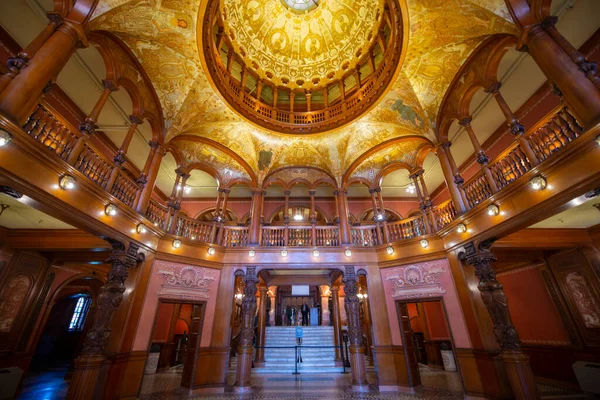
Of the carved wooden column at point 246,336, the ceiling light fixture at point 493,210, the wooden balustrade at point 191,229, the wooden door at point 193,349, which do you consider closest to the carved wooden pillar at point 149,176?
the wooden balustrade at point 191,229

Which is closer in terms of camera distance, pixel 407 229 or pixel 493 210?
pixel 493 210

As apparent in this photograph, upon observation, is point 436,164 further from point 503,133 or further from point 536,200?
point 536,200

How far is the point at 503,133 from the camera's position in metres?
8.55

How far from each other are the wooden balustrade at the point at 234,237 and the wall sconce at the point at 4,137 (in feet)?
21.0

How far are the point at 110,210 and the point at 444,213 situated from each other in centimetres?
949

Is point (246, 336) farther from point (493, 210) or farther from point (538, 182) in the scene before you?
point (538, 182)

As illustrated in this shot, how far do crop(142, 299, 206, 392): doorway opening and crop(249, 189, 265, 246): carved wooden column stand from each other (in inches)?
108

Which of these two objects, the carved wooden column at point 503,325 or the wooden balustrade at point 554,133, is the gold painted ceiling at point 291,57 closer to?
the wooden balustrade at point 554,133

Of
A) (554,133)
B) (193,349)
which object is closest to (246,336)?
(193,349)

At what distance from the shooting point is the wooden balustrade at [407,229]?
877 cm

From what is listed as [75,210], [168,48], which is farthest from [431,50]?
[75,210]

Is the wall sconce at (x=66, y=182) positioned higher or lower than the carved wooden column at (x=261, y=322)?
higher

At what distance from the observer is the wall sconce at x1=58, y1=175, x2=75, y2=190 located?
15.1ft

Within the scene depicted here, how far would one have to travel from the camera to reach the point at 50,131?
4613 millimetres
